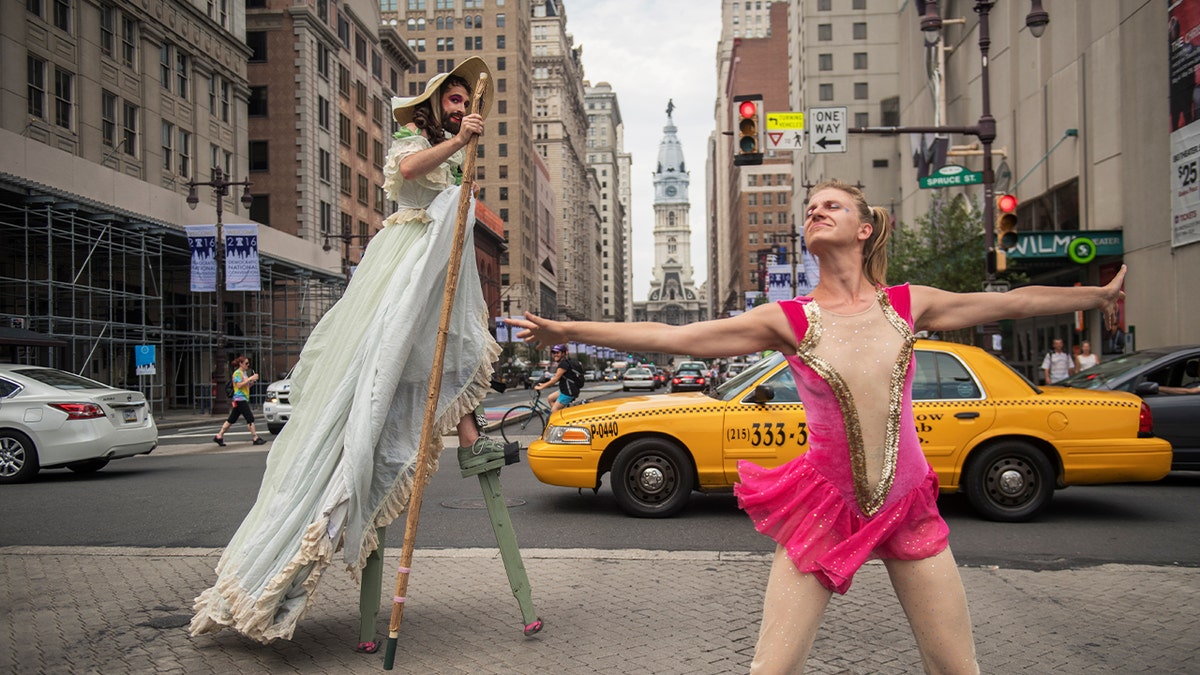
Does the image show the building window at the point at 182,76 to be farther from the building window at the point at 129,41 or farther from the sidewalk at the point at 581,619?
the sidewalk at the point at 581,619

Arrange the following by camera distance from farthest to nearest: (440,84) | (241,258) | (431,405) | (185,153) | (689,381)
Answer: (689,381) < (185,153) < (241,258) < (440,84) < (431,405)

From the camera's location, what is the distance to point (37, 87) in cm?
2750

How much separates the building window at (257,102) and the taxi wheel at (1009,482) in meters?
47.4

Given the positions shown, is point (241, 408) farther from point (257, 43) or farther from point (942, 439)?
point (257, 43)

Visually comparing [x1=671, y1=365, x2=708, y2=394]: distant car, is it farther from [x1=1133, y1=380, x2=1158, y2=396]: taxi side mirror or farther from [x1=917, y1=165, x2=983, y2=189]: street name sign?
[x1=1133, y1=380, x2=1158, y2=396]: taxi side mirror

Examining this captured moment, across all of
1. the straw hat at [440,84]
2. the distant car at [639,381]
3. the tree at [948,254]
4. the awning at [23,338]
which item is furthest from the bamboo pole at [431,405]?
the distant car at [639,381]

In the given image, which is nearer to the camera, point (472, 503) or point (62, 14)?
point (472, 503)

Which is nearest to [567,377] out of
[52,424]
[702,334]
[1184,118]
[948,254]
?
[52,424]

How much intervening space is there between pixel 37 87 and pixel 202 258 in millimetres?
6784

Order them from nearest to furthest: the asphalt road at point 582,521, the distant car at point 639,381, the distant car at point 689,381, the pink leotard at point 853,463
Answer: the pink leotard at point 853,463, the asphalt road at point 582,521, the distant car at point 689,381, the distant car at point 639,381

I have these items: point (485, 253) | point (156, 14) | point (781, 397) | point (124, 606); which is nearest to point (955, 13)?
point (156, 14)

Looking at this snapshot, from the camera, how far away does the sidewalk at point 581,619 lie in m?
4.25

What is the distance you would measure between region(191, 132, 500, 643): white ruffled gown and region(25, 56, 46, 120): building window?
93.4ft

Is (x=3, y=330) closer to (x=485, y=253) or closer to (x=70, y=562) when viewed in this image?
(x=70, y=562)
